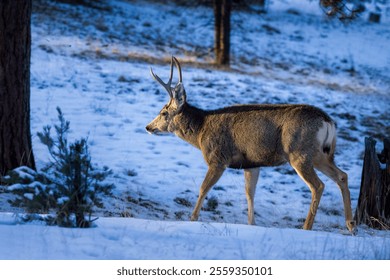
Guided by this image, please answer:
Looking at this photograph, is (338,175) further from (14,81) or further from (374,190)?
(14,81)

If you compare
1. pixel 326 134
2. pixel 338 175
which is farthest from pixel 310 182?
pixel 326 134

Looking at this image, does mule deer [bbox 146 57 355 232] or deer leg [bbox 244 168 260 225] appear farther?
deer leg [bbox 244 168 260 225]

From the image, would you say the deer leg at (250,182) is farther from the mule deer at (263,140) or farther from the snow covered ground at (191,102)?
the snow covered ground at (191,102)

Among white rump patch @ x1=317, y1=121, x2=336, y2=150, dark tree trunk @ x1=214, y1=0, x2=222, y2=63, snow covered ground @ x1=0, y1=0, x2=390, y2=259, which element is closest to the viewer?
snow covered ground @ x1=0, y1=0, x2=390, y2=259

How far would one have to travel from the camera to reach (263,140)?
8195mm

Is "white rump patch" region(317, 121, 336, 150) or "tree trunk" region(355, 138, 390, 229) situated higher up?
"white rump patch" region(317, 121, 336, 150)

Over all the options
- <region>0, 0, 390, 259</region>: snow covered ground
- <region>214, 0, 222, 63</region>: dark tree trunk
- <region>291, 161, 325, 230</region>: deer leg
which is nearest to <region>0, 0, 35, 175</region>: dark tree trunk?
<region>0, 0, 390, 259</region>: snow covered ground

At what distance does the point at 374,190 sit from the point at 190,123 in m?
2.63

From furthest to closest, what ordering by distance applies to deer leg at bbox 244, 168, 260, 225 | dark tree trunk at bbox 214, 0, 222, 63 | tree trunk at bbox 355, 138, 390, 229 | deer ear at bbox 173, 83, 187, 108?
1. dark tree trunk at bbox 214, 0, 222, 63
2. deer ear at bbox 173, 83, 187, 108
3. deer leg at bbox 244, 168, 260, 225
4. tree trunk at bbox 355, 138, 390, 229

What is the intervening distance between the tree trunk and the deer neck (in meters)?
2.26

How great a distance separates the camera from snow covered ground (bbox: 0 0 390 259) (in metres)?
5.66

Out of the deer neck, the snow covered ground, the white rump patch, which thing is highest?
the white rump patch

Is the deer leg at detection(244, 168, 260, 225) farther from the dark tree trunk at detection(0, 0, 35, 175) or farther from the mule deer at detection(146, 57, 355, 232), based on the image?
the dark tree trunk at detection(0, 0, 35, 175)

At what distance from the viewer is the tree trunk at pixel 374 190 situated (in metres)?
8.73
